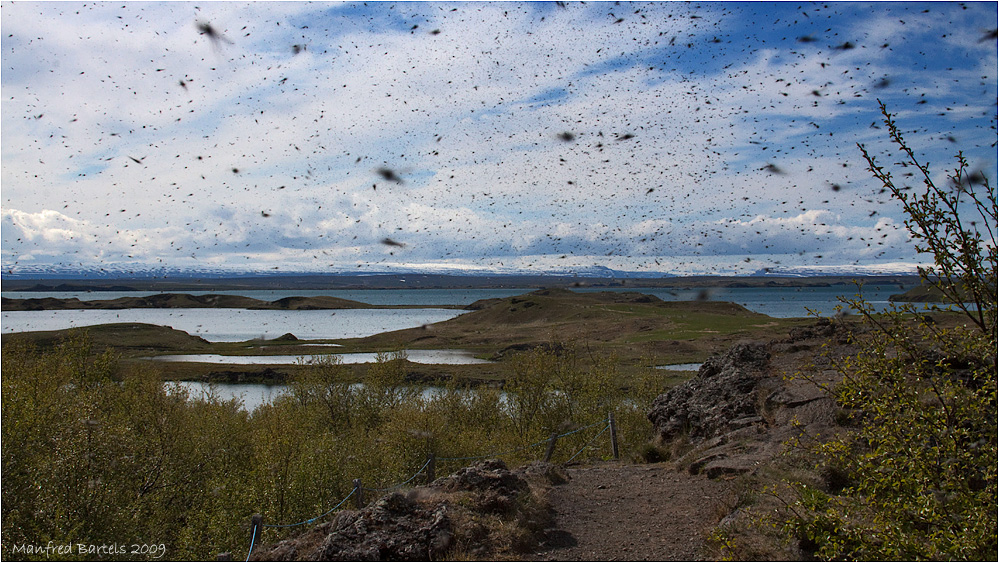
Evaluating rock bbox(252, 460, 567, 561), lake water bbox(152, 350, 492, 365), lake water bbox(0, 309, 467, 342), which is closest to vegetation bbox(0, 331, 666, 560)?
rock bbox(252, 460, 567, 561)

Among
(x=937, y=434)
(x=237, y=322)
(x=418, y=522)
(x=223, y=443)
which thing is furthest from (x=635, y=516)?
(x=237, y=322)

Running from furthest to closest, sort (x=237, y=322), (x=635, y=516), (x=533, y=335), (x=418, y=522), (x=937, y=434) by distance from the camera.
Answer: (x=237, y=322)
(x=533, y=335)
(x=635, y=516)
(x=418, y=522)
(x=937, y=434)

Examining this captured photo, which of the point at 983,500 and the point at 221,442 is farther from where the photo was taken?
the point at 221,442

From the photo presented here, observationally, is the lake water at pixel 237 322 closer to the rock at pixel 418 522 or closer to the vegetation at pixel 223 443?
the vegetation at pixel 223 443

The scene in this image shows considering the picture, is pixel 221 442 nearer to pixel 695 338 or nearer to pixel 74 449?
pixel 74 449

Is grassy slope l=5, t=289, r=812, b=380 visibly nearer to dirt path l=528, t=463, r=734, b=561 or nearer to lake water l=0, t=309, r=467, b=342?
lake water l=0, t=309, r=467, b=342

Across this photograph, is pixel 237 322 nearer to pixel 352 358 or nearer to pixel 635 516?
pixel 352 358

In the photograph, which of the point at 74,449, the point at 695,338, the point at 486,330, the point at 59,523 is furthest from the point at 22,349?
the point at 486,330

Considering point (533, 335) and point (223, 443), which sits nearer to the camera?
point (223, 443)
